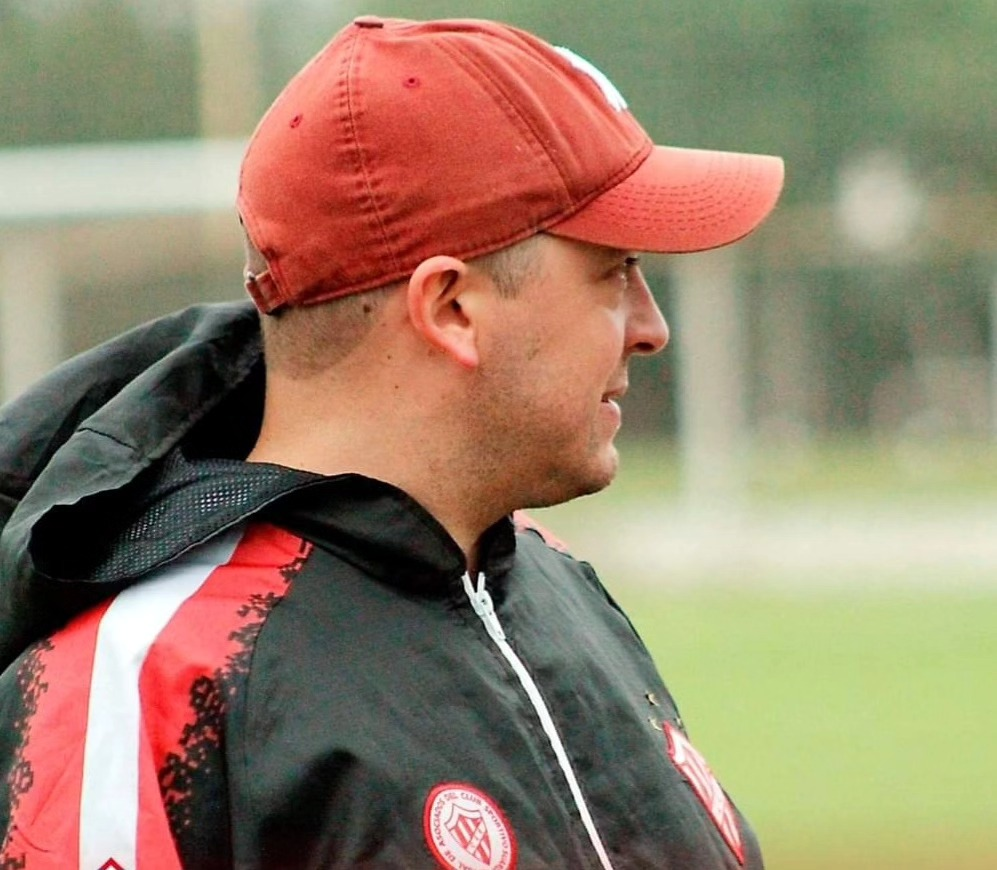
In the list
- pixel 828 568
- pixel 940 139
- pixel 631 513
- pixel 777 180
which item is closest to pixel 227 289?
pixel 631 513

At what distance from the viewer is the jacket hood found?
122 centimetres

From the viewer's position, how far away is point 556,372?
1323mm

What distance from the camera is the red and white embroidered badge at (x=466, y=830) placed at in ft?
3.92

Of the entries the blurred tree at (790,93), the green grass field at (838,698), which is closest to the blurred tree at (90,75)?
the blurred tree at (790,93)

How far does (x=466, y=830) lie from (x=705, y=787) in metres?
0.32

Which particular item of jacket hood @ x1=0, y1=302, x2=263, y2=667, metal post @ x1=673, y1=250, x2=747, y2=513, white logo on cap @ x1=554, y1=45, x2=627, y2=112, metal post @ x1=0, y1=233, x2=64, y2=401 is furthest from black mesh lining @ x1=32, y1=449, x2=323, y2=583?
metal post @ x1=673, y1=250, x2=747, y2=513

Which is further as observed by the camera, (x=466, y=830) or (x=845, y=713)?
(x=845, y=713)

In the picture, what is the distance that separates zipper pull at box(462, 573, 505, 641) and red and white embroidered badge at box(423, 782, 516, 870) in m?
0.15

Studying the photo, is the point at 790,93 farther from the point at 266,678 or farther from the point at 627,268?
the point at 266,678

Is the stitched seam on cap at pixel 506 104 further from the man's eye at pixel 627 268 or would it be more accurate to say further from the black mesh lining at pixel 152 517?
the black mesh lining at pixel 152 517

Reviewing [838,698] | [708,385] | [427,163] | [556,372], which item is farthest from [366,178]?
[708,385]

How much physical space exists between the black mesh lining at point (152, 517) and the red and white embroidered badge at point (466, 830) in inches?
9.1

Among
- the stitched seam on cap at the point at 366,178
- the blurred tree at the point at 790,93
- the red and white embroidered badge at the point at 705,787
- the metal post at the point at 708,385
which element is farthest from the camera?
the metal post at the point at 708,385

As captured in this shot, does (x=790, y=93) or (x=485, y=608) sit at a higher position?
(x=485, y=608)
